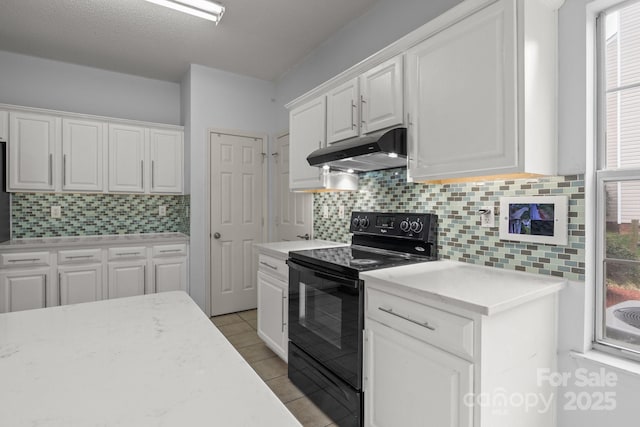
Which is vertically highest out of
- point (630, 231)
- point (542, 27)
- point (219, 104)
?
point (219, 104)

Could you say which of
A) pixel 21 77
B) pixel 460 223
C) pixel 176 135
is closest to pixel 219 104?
pixel 176 135

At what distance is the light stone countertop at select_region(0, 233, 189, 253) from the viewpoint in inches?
122

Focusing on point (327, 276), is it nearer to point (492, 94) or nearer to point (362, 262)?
point (362, 262)

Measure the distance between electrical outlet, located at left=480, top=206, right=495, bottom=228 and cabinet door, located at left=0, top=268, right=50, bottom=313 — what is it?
3.70 meters

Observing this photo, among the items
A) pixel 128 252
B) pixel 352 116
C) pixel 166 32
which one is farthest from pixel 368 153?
pixel 128 252

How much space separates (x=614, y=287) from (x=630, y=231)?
26 centimetres

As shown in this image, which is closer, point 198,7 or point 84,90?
point 198,7

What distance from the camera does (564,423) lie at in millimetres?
1563

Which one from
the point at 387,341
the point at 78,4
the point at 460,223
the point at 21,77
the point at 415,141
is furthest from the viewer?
the point at 21,77

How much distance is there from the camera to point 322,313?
2.10m

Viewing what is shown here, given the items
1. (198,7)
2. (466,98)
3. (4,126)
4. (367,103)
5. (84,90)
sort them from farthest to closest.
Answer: (84,90)
(4,126)
(198,7)
(367,103)
(466,98)

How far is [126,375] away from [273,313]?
1998 mm

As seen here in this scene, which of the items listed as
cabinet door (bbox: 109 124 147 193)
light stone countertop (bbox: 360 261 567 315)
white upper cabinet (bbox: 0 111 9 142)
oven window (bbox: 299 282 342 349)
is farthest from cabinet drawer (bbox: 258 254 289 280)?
white upper cabinet (bbox: 0 111 9 142)

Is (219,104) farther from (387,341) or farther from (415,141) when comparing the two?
(387,341)
